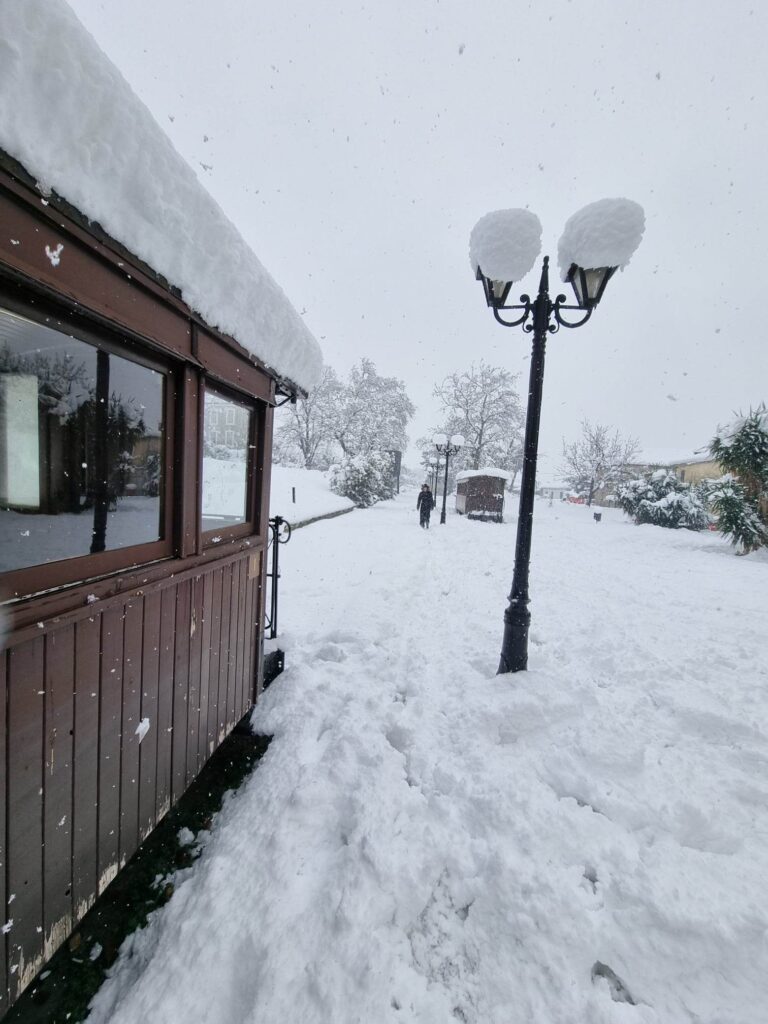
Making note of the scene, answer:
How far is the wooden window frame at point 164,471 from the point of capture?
134cm

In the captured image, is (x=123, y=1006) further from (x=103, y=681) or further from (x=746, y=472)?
(x=746, y=472)

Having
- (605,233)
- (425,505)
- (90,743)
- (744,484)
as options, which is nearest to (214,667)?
(90,743)

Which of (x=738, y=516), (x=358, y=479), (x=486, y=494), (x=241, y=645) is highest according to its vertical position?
(x=358, y=479)

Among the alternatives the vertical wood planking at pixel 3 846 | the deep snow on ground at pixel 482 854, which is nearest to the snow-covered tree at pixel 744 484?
the deep snow on ground at pixel 482 854

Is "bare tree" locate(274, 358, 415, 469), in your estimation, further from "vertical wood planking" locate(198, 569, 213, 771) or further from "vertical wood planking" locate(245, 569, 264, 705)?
"vertical wood planking" locate(198, 569, 213, 771)

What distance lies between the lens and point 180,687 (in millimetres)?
2248

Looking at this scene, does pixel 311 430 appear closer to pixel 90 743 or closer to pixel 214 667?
pixel 214 667

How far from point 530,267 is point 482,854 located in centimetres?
427

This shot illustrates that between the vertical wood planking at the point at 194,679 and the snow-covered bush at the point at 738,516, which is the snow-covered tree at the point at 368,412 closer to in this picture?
the snow-covered bush at the point at 738,516

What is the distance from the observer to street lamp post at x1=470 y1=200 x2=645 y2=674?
3.30 meters

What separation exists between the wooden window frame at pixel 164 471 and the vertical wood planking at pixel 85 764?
0.21m

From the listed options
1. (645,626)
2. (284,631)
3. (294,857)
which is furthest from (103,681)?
(645,626)

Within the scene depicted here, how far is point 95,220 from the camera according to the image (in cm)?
132

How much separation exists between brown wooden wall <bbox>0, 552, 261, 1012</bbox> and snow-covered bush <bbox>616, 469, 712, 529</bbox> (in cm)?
2059
